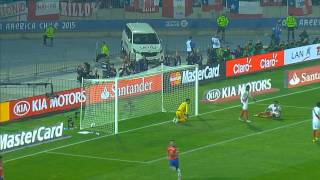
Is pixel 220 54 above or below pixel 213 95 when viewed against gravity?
above

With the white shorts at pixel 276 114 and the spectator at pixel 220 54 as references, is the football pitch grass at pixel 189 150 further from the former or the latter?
the spectator at pixel 220 54

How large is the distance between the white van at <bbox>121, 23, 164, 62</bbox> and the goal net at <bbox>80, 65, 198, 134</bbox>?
41.5 ft

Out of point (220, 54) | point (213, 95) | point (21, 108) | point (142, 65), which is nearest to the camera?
point (21, 108)

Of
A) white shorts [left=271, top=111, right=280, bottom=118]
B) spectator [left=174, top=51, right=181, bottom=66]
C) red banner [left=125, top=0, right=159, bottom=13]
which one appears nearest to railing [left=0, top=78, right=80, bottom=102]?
spectator [left=174, top=51, right=181, bottom=66]

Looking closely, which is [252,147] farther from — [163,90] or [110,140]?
[163,90]

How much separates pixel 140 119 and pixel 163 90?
2660 mm

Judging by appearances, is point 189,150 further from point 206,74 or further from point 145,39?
point 145,39

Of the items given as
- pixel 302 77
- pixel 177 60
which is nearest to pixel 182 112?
pixel 302 77

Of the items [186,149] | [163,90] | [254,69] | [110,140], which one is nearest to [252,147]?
[186,149]

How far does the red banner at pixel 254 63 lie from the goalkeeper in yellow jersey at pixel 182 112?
37.6 feet

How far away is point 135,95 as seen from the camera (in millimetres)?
51344

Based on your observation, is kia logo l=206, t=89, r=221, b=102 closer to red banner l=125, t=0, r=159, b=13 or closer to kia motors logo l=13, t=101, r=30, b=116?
kia motors logo l=13, t=101, r=30, b=116

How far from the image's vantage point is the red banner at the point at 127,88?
49125mm

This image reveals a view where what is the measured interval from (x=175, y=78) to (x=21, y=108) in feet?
29.8
